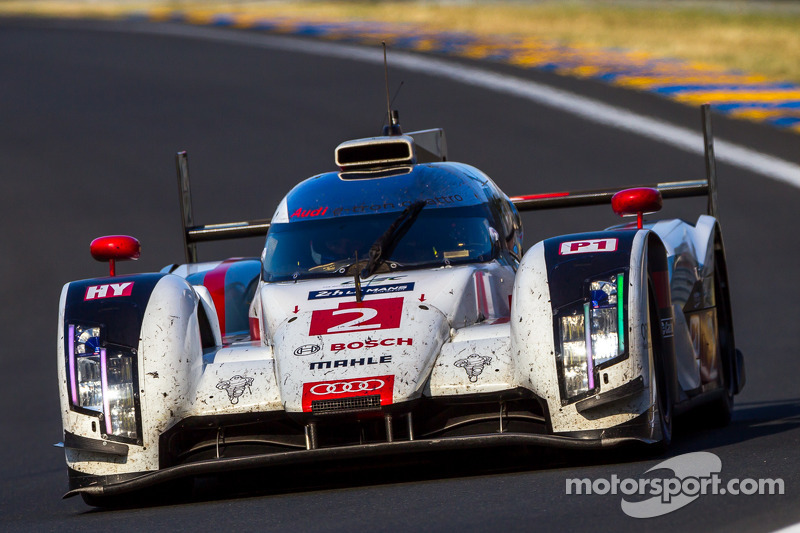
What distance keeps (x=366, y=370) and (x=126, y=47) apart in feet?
91.0

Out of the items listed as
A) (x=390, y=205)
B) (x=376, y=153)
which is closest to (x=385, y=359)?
(x=390, y=205)

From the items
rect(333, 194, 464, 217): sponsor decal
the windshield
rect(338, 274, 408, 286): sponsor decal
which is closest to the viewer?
rect(338, 274, 408, 286): sponsor decal

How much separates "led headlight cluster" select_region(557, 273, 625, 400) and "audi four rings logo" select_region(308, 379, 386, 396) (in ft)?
2.84

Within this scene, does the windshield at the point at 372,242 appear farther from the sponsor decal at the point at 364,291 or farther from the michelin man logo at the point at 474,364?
the michelin man logo at the point at 474,364

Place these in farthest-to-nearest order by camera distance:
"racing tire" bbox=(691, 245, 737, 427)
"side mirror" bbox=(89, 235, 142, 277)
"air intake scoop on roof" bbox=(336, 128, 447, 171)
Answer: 1. "air intake scoop on roof" bbox=(336, 128, 447, 171)
2. "racing tire" bbox=(691, 245, 737, 427)
3. "side mirror" bbox=(89, 235, 142, 277)

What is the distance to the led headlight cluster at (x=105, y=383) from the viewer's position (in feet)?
21.9

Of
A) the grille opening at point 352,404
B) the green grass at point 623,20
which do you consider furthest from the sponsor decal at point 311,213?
the green grass at point 623,20

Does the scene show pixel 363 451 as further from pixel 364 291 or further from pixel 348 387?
pixel 364 291

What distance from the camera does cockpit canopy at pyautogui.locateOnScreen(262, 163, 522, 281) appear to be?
25.4 feet

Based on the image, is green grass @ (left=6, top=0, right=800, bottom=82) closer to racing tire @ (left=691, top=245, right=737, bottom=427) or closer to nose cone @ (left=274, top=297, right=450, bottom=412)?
racing tire @ (left=691, top=245, right=737, bottom=427)

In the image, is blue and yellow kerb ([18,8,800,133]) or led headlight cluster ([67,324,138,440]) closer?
led headlight cluster ([67,324,138,440])
